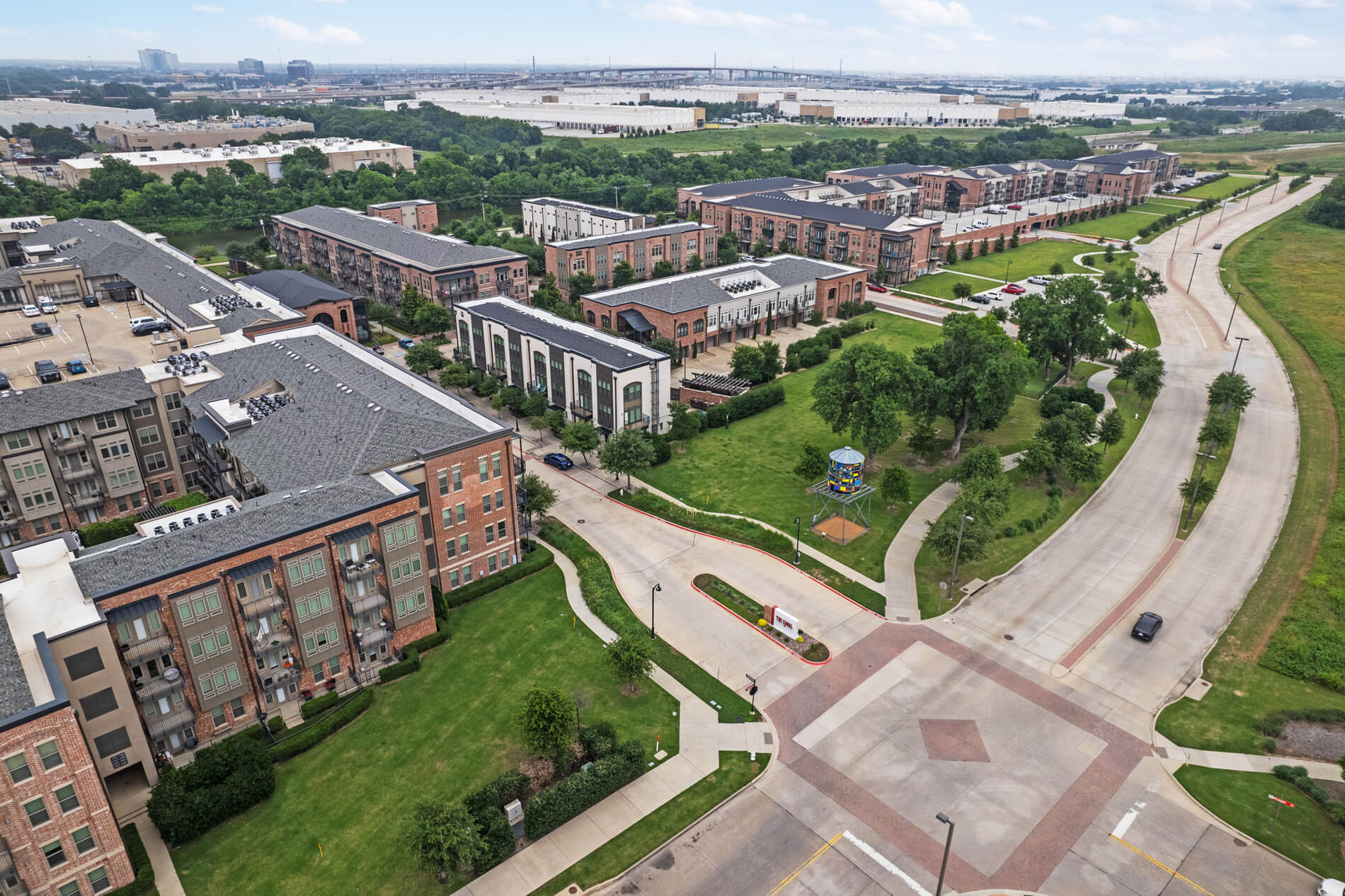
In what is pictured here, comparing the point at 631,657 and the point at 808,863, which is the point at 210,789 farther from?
the point at 808,863

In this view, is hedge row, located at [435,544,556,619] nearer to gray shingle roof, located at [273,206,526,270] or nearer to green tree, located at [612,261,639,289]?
gray shingle roof, located at [273,206,526,270]

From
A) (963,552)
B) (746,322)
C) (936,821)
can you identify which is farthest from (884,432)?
(746,322)

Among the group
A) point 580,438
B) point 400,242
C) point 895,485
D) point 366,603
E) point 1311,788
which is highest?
point 400,242

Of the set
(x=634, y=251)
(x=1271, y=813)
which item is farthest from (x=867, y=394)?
(x=634, y=251)

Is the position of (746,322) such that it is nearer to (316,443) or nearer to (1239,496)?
(1239,496)

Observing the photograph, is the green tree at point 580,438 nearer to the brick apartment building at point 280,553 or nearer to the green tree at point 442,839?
the brick apartment building at point 280,553

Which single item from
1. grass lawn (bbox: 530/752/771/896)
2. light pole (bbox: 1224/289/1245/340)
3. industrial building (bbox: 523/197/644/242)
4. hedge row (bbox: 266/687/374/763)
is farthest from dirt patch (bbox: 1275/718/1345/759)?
industrial building (bbox: 523/197/644/242)
